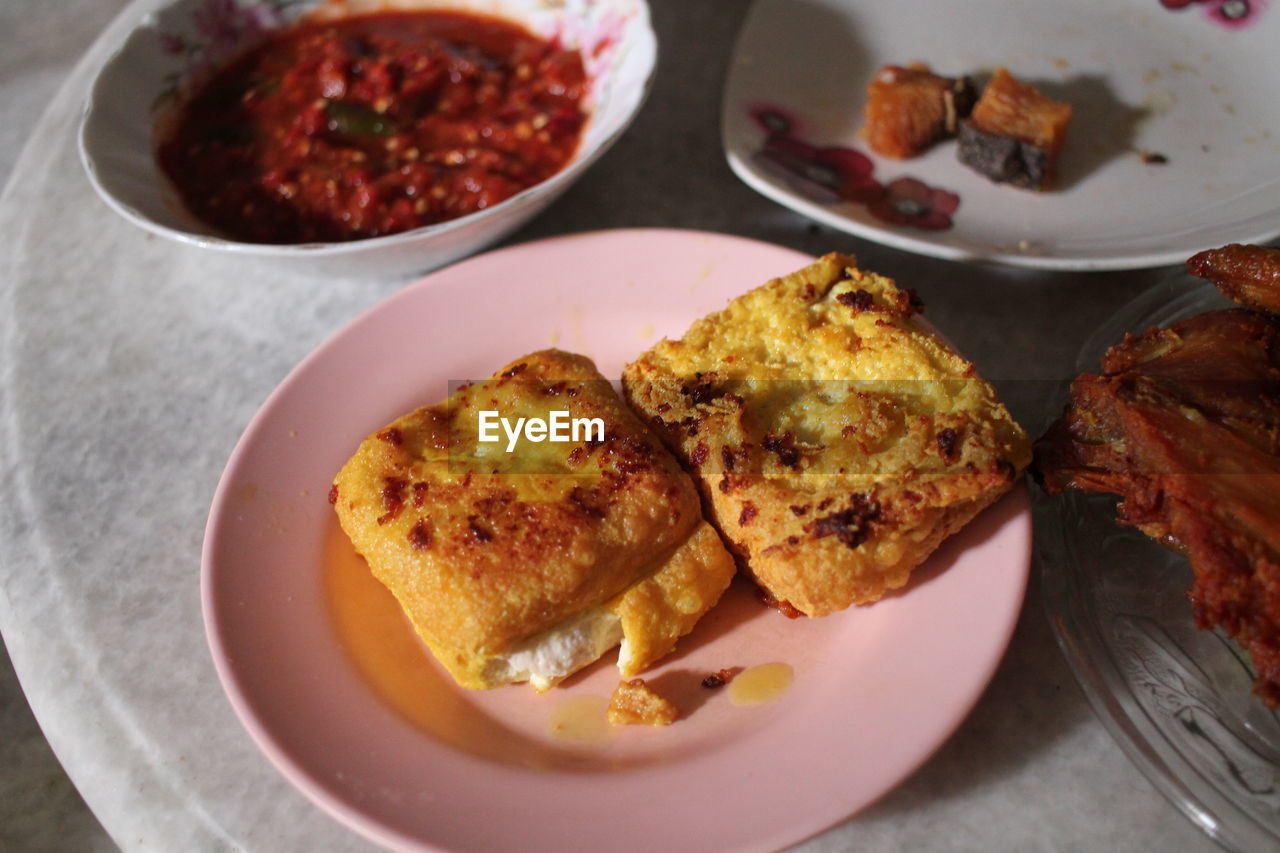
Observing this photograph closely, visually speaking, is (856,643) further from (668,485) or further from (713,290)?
(713,290)

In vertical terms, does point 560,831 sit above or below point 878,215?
below

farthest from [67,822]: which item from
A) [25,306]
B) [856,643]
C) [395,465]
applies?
[856,643]

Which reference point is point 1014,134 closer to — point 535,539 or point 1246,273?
point 1246,273

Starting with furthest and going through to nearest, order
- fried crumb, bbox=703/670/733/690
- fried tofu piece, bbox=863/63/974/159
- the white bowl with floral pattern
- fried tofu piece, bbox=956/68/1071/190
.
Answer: fried tofu piece, bbox=863/63/974/159 < fried tofu piece, bbox=956/68/1071/190 < the white bowl with floral pattern < fried crumb, bbox=703/670/733/690

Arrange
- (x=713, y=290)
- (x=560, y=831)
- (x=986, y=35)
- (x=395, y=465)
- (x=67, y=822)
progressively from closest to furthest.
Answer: (x=560, y=831)
(x=395, y=465)
(x=67, y=822)
(x=713, y=290)
(x=986, y=35)

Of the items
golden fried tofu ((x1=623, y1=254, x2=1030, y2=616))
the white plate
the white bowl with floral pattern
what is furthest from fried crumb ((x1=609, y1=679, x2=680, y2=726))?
the white plate

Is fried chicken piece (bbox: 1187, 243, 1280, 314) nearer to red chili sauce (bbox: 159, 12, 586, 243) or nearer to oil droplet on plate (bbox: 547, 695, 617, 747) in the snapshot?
oil droplet on plate (bbox: 547, 695, 617, 747)

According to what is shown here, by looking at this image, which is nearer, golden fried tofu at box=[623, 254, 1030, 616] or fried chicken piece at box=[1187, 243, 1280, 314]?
golden fried tofu at box=[623, 254, 1030, 616]

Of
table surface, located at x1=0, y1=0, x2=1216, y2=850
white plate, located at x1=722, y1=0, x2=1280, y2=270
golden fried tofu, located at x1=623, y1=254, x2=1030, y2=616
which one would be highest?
white plate, located at x1=722, y1=0, x2=1280, y2=270
